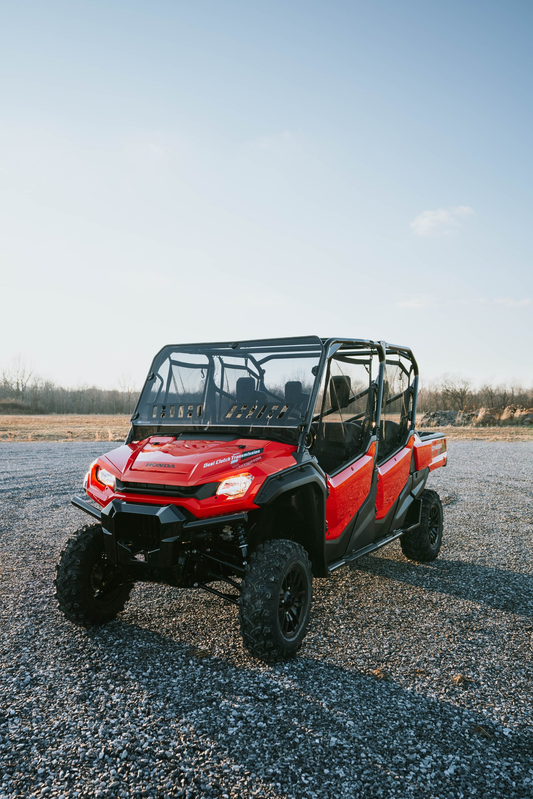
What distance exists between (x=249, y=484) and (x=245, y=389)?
50.5 inches

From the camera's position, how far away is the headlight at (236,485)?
356 centimetres

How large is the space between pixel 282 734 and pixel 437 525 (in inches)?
165

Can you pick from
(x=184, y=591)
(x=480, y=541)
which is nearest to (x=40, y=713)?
(x=184, y=591)

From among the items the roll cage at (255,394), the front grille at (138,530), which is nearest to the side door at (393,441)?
the roll cage at (255,394)

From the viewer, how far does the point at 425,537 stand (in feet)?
20.3

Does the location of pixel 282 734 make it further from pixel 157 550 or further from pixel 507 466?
pixel 507 466

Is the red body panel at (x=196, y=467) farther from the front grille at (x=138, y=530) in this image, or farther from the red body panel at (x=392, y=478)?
the red body panel at (x=392, y=478)

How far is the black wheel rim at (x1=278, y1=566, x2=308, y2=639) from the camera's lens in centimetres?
372

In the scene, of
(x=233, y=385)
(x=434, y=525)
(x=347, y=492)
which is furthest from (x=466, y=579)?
(x=233, y=385)

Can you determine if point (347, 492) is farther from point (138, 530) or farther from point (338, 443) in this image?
point (138, 530)

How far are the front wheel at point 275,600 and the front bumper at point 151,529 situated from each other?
0.36 metres

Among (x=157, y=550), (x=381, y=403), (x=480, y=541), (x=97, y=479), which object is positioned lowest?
(x=480, y=541)

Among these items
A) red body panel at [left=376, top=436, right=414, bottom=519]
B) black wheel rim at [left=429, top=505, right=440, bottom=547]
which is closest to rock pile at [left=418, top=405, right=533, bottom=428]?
black wheel rim at [left=429, top=505, right=440, bottom=547]

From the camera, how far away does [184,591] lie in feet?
16.8
